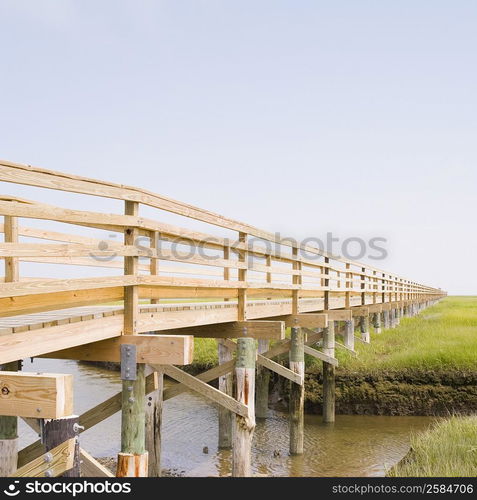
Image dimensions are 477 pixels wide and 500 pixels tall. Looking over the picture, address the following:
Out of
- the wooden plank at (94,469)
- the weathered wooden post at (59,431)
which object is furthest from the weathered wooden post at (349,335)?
the weathered wooden post at (59,431)

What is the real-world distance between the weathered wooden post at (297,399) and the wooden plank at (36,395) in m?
9.21

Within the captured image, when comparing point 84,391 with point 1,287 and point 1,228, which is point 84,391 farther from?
point 1,287

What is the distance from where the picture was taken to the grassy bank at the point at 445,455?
7981mm

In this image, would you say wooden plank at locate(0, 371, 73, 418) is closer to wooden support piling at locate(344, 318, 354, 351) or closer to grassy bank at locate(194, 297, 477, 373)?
grassy bank at locate(194, 297, 477, 373)

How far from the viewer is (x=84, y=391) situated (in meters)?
19.5

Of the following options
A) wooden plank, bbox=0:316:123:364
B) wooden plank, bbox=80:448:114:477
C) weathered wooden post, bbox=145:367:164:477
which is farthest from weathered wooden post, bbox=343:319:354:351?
wooden plank, bbox=80:448:114:477

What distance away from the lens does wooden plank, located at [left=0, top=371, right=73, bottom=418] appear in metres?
4.01

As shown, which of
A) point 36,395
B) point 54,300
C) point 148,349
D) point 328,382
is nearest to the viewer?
point 36,395

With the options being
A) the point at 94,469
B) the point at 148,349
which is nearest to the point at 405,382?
the point at 148,349

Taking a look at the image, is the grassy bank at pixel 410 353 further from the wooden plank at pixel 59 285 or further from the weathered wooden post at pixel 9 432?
the wooden plank at pixel 59 285

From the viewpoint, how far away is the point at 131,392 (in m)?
6.77

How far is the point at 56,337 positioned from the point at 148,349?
1.19m

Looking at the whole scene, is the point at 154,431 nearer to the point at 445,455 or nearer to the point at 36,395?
the point at 445,455
